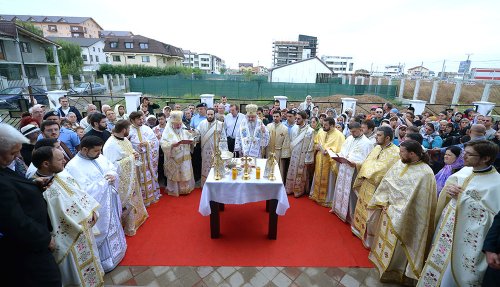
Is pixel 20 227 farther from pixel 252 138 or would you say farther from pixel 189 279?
pixel 252 138

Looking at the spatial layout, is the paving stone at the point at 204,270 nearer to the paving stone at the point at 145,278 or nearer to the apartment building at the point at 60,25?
the paving stone at the point at 145,278

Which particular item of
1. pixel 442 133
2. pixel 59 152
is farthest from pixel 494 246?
pixel 442 133

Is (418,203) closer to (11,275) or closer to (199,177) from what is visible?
(11,275)

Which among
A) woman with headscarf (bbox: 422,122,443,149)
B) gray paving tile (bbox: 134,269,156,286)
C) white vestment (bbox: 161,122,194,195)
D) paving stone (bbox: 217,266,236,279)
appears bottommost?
gray paving tile (bbox: 134,269,156,286)

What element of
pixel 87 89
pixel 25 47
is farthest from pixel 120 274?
pixel 25 47

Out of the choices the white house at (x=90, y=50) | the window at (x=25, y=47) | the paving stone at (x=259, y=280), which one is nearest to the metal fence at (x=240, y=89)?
the window at (x=25, y=47)

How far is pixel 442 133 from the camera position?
5.95m

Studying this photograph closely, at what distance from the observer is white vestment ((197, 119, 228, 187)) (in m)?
6.09

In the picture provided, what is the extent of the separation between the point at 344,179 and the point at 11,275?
477cm

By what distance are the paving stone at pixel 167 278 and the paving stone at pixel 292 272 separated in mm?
1526

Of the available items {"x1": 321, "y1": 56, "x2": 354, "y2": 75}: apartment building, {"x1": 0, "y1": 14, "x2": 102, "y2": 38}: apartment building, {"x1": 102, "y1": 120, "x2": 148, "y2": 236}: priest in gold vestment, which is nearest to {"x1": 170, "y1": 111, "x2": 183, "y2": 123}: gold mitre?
{"x1": 102, "y1": 120, "x2": 148, "y2": 236}: priest in gold vestment

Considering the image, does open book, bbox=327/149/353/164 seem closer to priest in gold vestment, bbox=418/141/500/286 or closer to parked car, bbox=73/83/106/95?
priest in gold vestment, bbox=418/141/500/286

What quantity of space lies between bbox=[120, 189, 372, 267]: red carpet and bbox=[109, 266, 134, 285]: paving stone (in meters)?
0.14

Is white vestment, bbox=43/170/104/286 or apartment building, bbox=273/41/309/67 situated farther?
apartment building, bbox=273/41/309/67
